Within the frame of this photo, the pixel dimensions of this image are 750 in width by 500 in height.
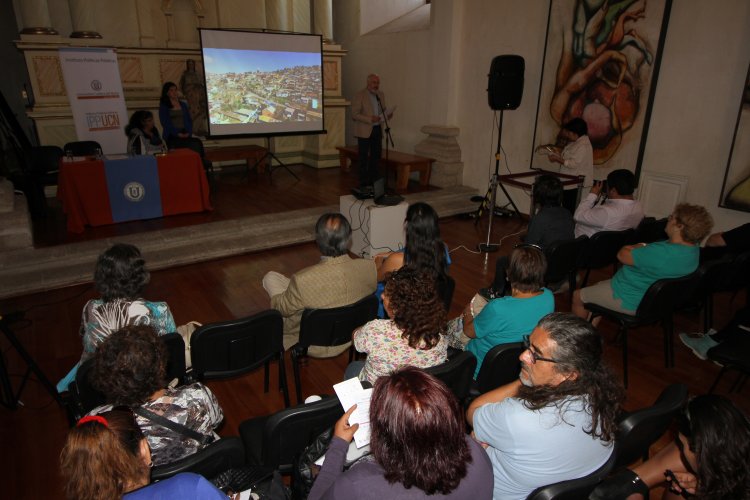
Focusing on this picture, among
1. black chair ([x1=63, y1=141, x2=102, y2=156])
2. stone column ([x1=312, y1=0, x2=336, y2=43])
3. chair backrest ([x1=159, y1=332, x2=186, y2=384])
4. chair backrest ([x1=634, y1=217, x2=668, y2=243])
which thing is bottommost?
chair backrest ([x1=159, y1=332, x2=186, y2=384])

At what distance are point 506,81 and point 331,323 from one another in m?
4.38

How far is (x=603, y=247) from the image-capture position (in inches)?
147

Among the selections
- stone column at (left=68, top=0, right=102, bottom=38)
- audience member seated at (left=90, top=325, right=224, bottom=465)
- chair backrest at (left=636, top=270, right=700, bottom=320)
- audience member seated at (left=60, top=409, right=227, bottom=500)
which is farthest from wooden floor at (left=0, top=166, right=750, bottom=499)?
stone column at (left=68, top=0, right=102, bottom=38)

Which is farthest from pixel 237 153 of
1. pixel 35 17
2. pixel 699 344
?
pixel 699 344

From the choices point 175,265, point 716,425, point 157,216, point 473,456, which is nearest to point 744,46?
point 716,425

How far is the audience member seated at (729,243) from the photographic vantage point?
140 inches

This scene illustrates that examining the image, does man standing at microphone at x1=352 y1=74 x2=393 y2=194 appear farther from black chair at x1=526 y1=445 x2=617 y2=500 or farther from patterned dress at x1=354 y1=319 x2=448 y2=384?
black chair at x1=526 y1=445 x2=617 y2=500

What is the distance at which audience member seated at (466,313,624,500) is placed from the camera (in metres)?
1.41

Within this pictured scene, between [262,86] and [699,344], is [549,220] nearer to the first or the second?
[699,344]

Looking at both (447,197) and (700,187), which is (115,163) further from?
(700,187)

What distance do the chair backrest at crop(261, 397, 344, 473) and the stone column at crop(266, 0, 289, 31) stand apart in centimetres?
891

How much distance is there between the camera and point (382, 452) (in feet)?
3.66

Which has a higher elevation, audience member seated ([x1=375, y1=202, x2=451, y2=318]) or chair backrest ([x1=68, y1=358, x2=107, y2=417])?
audience member seated ([x1=375, y1=202, x2=451, y2=318])

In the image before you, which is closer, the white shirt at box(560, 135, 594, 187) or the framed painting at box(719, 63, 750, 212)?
the framed painting at box(719, 63, 750, 212)
